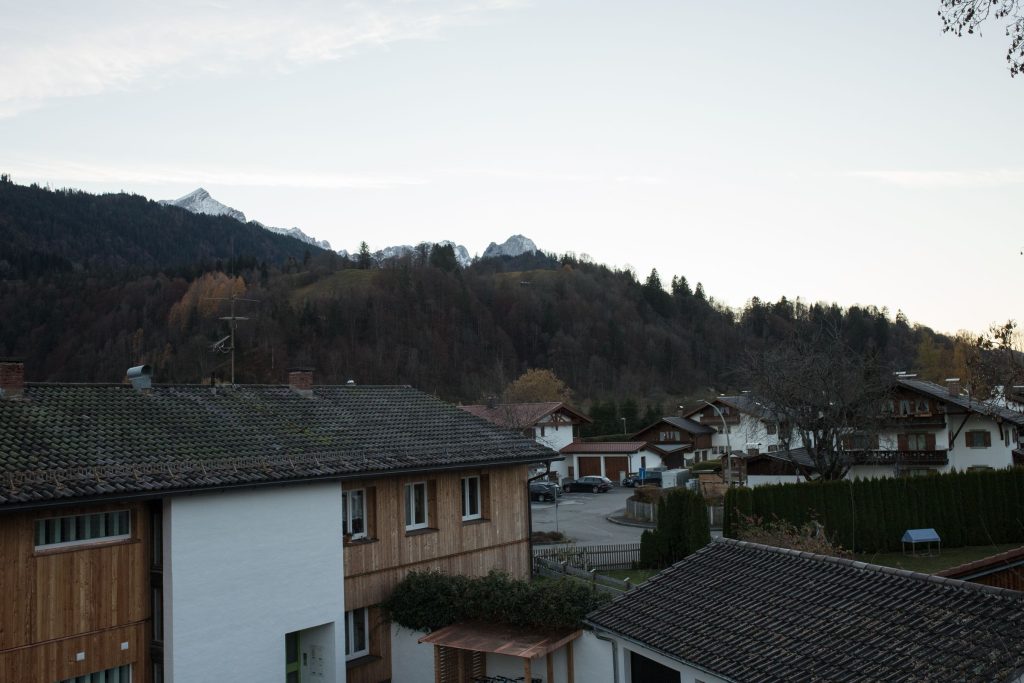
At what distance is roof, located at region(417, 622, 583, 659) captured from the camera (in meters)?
14.4

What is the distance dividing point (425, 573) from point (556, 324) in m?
120

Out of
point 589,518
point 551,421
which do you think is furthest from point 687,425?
point 589,518

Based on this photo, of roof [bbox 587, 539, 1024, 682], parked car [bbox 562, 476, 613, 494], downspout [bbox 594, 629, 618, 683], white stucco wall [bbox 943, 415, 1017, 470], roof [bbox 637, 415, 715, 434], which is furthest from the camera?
roof [bbox 637, 415, 715, 434]

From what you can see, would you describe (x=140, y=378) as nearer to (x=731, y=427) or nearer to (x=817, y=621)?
(x=817, y=621)

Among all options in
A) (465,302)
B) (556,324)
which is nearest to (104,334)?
(465,302)

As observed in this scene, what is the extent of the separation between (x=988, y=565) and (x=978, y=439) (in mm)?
31889

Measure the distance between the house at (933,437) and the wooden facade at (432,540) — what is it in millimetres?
26334

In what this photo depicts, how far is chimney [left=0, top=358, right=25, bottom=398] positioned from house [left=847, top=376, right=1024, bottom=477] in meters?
37.2

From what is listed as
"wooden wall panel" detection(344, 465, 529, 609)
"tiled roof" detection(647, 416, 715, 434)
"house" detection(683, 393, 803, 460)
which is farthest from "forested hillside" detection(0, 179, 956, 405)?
"wooden wall panel" detection(344, 465, 529, 609)

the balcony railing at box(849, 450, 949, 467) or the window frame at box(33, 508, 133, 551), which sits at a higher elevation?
the window frame at box(33, 508, 133, 551)

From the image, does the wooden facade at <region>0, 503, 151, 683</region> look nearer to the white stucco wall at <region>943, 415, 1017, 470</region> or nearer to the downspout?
the downspout

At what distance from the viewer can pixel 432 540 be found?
19203 millimetres

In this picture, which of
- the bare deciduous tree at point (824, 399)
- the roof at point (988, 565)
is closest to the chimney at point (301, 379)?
the roof at point (988, 565)

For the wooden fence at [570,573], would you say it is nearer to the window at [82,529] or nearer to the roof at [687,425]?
the window at [82,529]
